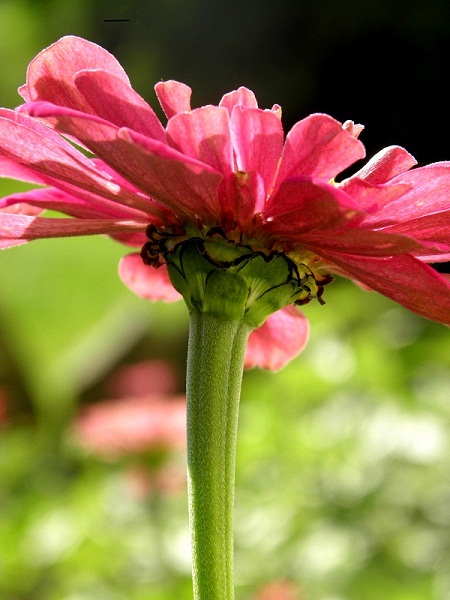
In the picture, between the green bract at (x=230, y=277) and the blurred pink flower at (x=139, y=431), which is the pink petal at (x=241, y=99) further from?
the blurred pink flower at (x=139, y=431)

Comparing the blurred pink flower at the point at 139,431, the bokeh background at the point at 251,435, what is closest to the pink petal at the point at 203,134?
the bokeh background at the point at 251,435

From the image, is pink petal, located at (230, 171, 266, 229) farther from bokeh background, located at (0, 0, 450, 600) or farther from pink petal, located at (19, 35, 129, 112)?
bokeh background, located at (0, 0, 450, 600)

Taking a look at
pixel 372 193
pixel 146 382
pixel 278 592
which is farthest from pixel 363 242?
pixel 146 382

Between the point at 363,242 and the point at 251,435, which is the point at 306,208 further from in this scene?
the point at 251,435

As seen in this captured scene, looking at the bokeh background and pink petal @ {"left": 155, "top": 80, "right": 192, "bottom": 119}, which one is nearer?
pink petal @ {"left": 155, "top": 80, "right": 192, "bottom": 119}

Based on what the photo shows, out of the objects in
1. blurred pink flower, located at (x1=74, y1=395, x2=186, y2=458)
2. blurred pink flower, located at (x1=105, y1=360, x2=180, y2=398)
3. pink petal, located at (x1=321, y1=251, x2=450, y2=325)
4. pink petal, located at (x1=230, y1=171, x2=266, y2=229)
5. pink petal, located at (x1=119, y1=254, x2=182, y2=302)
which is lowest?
pink petal, located at (x1=321, y1=251, x2=450, y2=325)

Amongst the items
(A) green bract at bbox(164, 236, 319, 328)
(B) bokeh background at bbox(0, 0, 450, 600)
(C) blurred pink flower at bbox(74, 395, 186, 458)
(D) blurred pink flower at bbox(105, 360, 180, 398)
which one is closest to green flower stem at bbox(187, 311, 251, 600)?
(A) green bract at bbox(164, 236, 319, 328)

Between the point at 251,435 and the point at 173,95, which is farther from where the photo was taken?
the point at 251,435
